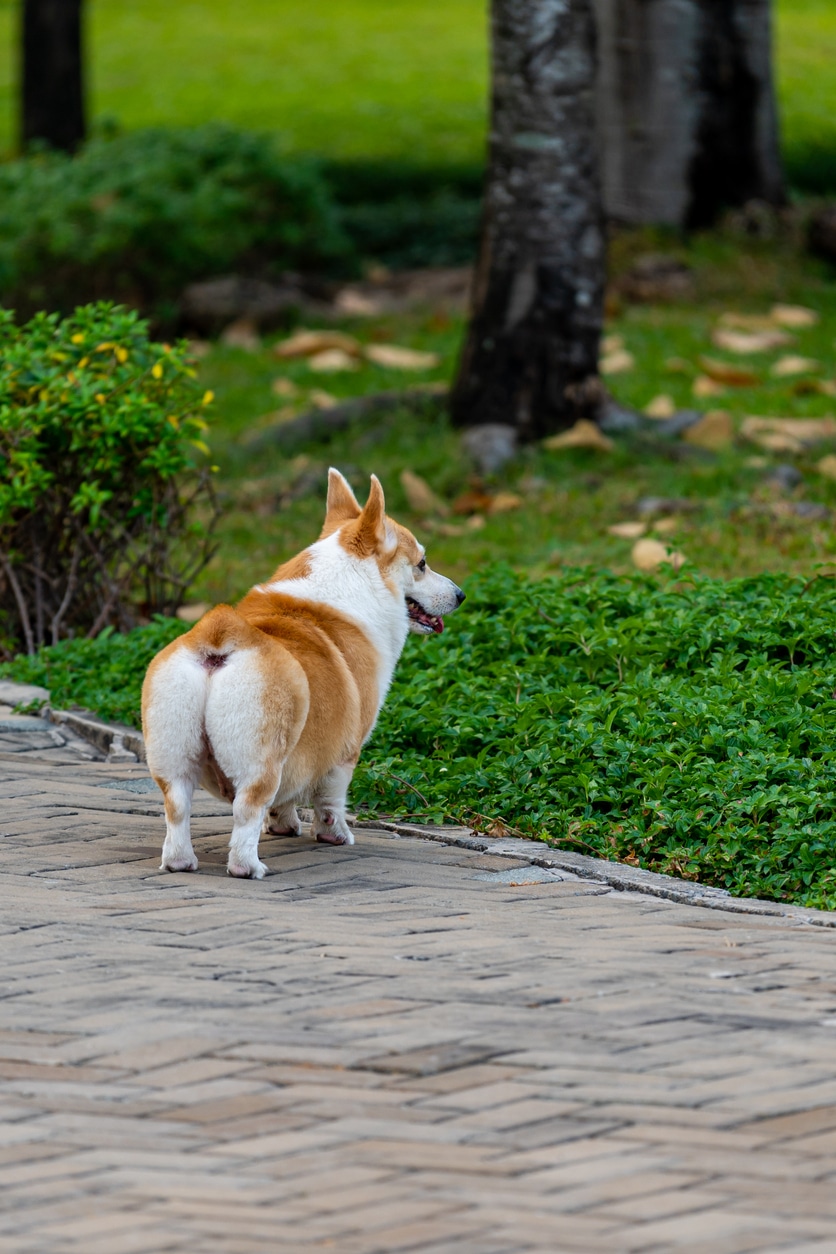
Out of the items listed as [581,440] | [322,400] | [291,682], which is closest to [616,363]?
[322,400]

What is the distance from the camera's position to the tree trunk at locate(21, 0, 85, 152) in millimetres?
20578

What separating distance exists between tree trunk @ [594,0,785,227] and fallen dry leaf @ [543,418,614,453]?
526 cm

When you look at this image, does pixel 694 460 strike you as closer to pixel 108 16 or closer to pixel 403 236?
pixel 403 236

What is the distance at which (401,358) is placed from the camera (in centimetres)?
1434

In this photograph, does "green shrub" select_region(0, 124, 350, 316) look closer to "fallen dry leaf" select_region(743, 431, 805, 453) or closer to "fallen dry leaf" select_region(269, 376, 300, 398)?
"fallen dry leaf" select_region(269, 376, 300, 398)

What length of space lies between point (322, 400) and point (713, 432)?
3017mm

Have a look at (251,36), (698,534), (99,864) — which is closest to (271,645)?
(99,864)

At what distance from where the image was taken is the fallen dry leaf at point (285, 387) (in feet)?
45.2

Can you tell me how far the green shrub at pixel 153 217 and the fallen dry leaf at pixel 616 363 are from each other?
13.9ft

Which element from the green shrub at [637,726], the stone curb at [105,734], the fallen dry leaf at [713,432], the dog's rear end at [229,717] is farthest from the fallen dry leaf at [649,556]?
the dog's rear end at [229,717]

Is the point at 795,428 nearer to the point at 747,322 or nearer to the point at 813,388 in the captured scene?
the point at 813,388

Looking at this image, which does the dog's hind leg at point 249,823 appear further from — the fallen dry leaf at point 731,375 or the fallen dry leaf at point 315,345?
the fallen dry leaf at point 315,345

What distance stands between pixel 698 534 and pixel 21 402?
3.80 metres

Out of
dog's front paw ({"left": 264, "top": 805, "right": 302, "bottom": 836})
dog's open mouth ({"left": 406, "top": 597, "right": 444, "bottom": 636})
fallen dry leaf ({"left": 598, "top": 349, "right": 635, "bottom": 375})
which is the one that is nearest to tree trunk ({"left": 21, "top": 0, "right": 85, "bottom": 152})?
fallen dry leaf ({"left": 598, "top": 349, "right": 635, "bottom": 375})
